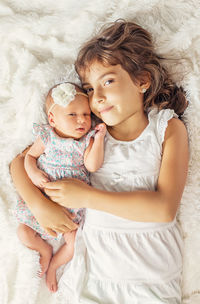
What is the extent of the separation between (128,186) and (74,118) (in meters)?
0.38

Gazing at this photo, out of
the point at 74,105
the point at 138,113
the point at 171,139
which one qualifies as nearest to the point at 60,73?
the point at 74,105

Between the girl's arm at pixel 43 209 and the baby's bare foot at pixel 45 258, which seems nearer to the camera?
the girl's arm at pixel 43 209

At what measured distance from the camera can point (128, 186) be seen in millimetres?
1577

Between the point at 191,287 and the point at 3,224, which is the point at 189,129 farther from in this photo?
the point at 3,224

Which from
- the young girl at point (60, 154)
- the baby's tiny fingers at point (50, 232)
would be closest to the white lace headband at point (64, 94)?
the young girl at point (60, 154)

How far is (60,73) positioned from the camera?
1.72 metres

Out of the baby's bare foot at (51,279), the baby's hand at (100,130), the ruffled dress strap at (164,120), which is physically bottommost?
the baby's bare foot at (51,279)

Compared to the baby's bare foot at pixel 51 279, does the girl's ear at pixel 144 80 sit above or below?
above

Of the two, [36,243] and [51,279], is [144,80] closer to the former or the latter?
[36,243]

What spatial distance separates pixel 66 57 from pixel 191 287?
3.97 ft

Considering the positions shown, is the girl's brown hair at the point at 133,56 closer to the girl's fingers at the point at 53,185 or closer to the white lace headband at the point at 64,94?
the white lace headband at the point at 64,94

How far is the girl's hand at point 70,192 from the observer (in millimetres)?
1526

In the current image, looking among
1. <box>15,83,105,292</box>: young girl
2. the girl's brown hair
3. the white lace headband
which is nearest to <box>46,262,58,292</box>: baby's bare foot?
<box>15,83,105,292</box>: young girl

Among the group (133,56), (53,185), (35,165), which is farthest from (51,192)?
(133,56)
